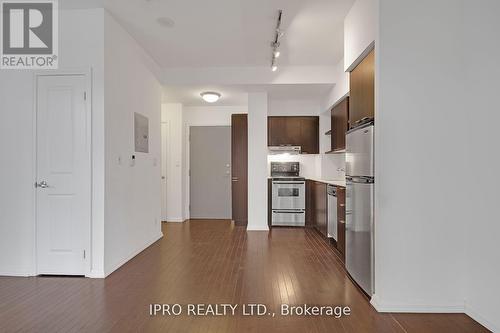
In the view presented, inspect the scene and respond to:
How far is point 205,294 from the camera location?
267cm

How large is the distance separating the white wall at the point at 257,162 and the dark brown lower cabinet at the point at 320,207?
0.96 meters

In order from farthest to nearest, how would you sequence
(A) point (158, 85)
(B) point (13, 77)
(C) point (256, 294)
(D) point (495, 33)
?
(A) point (158, 85), (B) point (13, 77), (C) point (256, 294), (D) point (495, 33)

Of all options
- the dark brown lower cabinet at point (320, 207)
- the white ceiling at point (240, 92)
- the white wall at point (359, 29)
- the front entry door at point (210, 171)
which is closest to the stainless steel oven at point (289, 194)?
the dark brown lower cabinet at point (320, 207)

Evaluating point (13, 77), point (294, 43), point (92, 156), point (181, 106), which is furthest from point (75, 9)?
point (181, 106)

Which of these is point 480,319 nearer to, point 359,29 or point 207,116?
point 359,29

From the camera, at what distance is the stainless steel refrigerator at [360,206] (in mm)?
2547

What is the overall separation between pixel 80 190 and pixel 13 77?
1.50 meters

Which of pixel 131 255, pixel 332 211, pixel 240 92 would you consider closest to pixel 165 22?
pixel 240 92

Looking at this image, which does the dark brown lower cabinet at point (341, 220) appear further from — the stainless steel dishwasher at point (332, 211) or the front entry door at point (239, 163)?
the front entry door at point (239, 163)

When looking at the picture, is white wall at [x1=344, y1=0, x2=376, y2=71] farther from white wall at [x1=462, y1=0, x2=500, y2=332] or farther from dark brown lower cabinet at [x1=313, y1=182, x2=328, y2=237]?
dark brown lower cabinet at [x1=313, y1=182, x2=328, y2=237]

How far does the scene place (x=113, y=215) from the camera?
3322 millimetres

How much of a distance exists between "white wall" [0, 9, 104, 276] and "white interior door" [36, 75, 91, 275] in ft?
0.31

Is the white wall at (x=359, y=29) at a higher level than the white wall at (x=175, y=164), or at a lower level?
higher

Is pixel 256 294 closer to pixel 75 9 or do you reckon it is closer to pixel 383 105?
pixel 383 105
